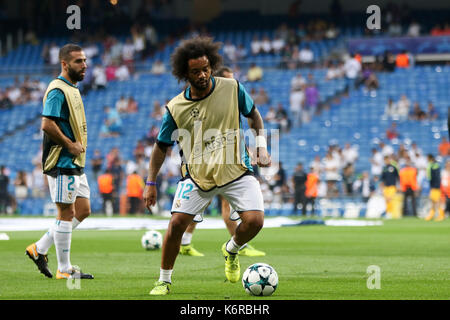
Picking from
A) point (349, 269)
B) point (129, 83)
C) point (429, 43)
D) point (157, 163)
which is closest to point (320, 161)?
point (429, 43)

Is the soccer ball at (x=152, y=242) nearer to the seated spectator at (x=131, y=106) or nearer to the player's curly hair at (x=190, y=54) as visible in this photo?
the player's curly hair at (x=190, y=54)

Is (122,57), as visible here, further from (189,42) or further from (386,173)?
(189,42)

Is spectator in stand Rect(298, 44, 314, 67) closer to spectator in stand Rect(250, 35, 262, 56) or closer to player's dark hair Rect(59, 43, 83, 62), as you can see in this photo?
spectator in stand Rect(250, 35, 262, 56)

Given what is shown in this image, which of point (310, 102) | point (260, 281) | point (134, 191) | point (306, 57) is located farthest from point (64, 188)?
point (306, 57)

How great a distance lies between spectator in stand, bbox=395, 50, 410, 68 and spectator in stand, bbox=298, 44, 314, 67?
146 inches

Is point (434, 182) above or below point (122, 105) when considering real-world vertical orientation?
below

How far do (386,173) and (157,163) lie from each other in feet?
70.2

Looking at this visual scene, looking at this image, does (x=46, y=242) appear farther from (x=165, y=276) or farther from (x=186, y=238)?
(x=186, y=238)

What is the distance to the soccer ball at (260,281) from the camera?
804 cm

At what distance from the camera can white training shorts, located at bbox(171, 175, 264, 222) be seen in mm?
8250

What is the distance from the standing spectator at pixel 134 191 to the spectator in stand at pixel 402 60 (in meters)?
13.2

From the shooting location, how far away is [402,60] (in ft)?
123

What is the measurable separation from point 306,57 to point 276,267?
2794 centimetres

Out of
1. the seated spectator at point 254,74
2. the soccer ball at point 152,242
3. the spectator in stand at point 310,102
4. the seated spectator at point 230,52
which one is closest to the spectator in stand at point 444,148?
the spectator in stand at point 310,102
